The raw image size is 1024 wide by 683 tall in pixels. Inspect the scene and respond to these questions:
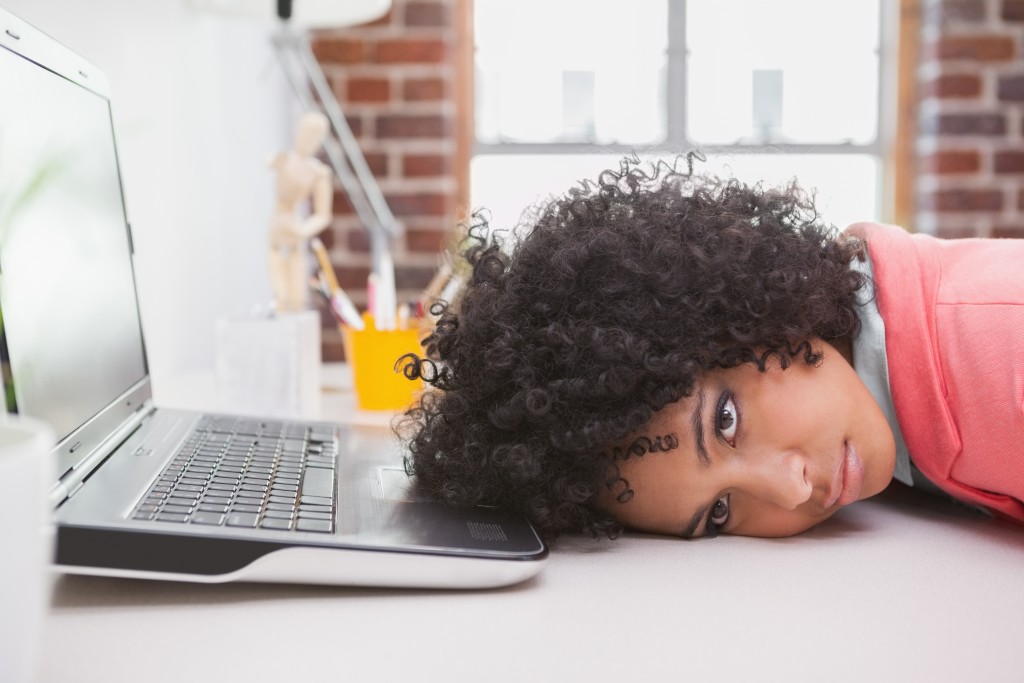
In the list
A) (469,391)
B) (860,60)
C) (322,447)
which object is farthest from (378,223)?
(860,60)

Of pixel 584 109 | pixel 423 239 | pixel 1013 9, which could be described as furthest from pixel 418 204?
pixel 1013 9

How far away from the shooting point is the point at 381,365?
1049mm

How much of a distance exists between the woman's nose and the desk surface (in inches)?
1.6

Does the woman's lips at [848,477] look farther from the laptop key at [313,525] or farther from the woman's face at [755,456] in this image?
the laptop key at [313,525]

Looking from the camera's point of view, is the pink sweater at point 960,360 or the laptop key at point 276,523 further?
the pink sweater at point 960,360

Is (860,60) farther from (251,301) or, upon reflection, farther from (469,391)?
(469,391)

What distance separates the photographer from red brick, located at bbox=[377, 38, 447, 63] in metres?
1.70

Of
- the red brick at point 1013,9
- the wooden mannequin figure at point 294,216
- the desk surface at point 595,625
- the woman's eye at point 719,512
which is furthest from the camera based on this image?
the red brick at point 1013,9

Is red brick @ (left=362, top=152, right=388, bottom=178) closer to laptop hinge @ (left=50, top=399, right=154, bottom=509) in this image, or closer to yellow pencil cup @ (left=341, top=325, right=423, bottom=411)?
yellow pencil cup @ (left=341, top=325, right=423, bottom=411)

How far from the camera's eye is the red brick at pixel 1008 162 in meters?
1.72

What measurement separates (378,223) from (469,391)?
0.78 m

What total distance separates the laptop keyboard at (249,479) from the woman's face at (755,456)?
196 mm

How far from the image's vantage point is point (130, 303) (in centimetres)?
81

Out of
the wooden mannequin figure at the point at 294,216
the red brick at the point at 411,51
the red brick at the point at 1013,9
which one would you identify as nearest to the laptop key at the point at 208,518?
the wooden mannequin figure at the point at 294,216
